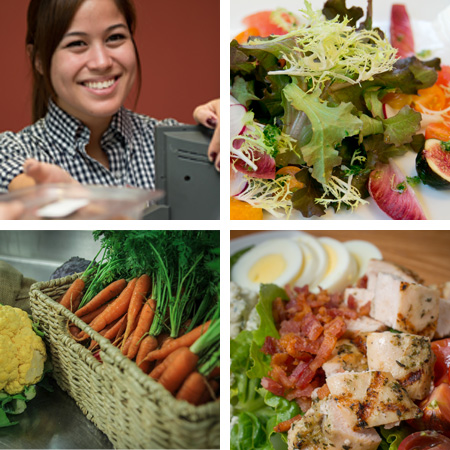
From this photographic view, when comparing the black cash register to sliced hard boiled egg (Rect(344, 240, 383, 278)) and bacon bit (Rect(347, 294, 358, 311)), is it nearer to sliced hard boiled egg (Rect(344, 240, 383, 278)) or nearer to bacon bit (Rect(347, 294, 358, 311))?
bacon bit (Rect(347, 294, 358, 311))

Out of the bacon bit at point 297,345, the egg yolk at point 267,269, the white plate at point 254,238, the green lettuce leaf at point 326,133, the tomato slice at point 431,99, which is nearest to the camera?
the green lettuce leaf at point 326,133

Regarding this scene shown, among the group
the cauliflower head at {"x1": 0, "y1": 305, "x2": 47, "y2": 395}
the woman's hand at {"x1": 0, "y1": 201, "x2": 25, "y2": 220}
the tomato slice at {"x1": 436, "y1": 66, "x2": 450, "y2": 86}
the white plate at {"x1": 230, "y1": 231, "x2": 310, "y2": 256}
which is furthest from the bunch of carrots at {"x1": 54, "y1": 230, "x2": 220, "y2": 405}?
the tomato slice at {"x1": 436, "y1": 66, "x2": 450, "y2": 86}

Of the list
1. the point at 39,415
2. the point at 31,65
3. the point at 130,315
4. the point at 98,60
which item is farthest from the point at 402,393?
the point at 31,65

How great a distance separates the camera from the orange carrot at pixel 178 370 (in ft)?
3.18

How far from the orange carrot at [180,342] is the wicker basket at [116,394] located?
5cm

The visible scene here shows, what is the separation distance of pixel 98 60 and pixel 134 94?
0.13 metres

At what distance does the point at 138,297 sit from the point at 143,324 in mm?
64

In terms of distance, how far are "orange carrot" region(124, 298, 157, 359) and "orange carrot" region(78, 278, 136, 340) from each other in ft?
0.15

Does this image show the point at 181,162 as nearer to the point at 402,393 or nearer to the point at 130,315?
the point at 130,315

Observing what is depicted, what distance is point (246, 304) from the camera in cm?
142

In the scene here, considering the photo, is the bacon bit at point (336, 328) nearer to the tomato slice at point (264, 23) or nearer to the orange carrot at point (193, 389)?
the orange carrot at point (193, 389)

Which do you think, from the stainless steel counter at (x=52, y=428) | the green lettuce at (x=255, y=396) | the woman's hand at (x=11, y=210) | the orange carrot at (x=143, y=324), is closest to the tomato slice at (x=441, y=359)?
the green lettuce at (x=255, y=396)

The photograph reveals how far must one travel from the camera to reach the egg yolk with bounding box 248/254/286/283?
1565mm

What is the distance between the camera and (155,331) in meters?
1.05
